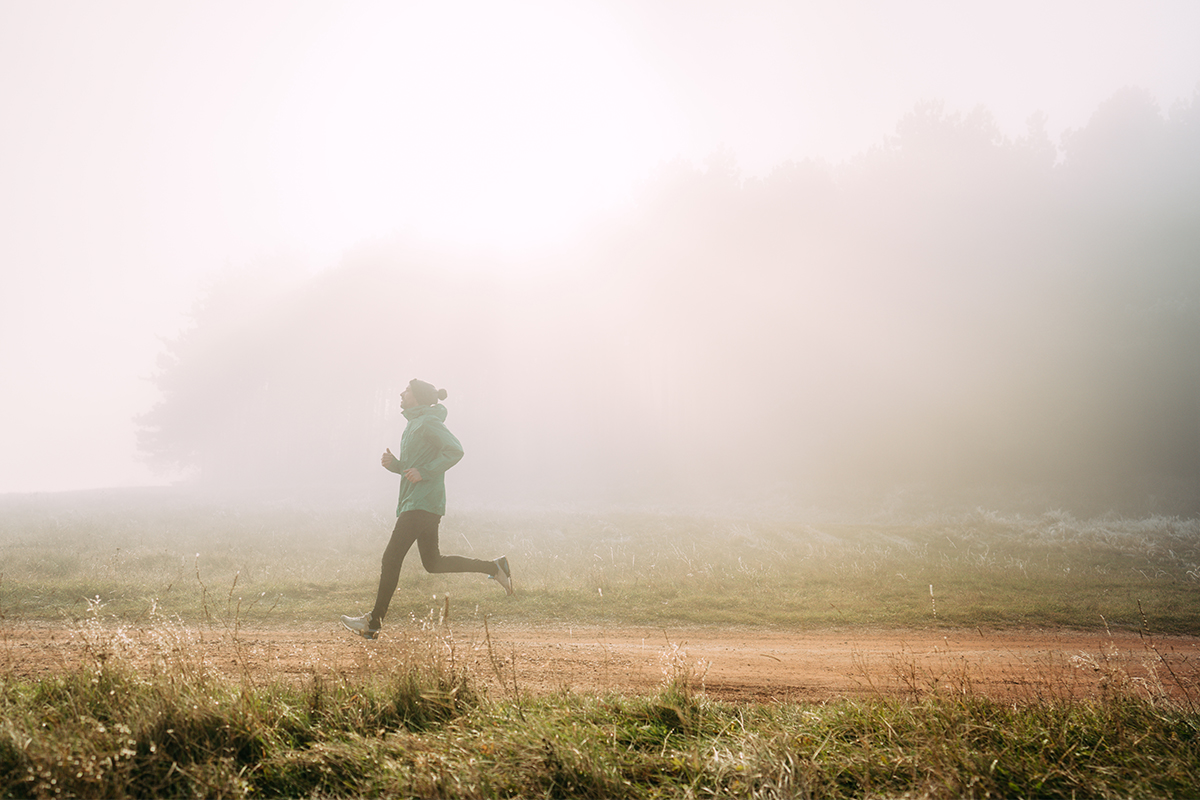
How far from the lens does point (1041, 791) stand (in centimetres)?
265

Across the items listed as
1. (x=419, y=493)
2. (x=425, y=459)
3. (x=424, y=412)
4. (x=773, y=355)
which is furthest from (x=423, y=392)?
(x=773, y=355)

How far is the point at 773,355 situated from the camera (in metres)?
35.2

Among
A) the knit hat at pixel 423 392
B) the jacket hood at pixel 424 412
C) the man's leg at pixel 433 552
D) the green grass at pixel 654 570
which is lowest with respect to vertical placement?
the green grass at pixel 654 570

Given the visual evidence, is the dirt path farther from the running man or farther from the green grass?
the green grass

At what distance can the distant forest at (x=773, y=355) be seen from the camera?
26.1 metres

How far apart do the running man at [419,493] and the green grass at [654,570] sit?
1714 mm

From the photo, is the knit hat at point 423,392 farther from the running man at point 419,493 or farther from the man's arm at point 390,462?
the man's arm at point 390,462

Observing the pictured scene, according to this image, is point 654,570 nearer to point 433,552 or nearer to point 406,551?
point 433,552

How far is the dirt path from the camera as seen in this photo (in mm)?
3762

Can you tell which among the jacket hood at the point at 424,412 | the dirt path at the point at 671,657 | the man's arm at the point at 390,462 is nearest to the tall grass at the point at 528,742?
the dirt path at the point at 671,657

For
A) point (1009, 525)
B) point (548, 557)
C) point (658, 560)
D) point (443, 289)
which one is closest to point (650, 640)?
point (658, 560)

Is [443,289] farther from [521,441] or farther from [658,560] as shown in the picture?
[658,560]

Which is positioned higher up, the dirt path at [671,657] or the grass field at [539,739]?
the grass field at [539,739]

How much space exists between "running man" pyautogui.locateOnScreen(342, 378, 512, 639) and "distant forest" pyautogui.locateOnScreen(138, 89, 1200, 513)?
27.1 meters
